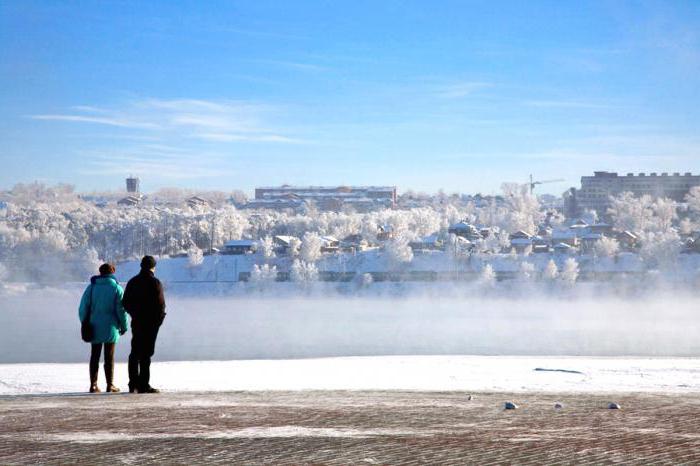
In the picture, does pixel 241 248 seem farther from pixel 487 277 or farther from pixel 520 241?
pixel 520 241

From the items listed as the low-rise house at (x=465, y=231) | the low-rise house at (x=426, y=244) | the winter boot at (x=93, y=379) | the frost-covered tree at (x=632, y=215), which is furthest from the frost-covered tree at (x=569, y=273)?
the winter boot at (x=93, y=379)

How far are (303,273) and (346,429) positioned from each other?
335ft

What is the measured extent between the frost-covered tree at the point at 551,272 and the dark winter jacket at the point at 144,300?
326 feet

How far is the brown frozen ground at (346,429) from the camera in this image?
7.59 m

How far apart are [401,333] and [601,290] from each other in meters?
61.0

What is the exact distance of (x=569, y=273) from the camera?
108 m

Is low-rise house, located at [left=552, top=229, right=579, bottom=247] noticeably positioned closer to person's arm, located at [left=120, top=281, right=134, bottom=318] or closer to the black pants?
the black pants

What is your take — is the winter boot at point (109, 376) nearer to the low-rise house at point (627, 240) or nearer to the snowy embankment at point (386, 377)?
the snowy embankment at point (386, 377)

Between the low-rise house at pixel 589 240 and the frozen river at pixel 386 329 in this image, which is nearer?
the frozen river at pixel 386 329

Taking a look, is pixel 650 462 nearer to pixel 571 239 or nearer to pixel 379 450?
pixel 379 450

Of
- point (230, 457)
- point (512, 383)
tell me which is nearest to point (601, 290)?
point (512, 383)

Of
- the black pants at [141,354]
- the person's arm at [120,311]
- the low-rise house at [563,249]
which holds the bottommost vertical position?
the low-rise house at [563,249]

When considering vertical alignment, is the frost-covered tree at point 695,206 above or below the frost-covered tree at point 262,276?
above

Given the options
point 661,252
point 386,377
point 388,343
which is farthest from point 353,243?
point 386,377
